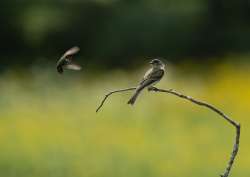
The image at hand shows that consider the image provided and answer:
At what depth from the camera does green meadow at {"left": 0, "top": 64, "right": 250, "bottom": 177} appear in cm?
607

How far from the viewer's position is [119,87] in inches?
334

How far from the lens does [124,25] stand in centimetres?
1377

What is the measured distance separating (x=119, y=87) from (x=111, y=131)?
1.62 m

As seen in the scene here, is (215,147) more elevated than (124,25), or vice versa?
(215,147)

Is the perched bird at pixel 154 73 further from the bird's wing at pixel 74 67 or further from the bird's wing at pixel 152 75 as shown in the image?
the bird's wing at pixel 74 67

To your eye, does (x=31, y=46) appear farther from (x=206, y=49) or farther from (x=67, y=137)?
(x=67, y=137)

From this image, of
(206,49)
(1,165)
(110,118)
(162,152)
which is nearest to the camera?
(1,165)

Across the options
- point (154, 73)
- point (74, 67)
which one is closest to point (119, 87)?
point (154, 73)

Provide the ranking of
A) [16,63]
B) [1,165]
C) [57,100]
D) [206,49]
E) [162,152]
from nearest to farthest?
[1,165] < [162,152] < [57,100] < [16,63] < [206,49]

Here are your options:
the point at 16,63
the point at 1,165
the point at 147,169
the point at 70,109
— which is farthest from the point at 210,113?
the point at 16,63

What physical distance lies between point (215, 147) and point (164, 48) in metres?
7.30

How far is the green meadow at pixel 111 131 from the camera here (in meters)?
6.07

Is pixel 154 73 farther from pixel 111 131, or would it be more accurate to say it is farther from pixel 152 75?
pixel 111 131

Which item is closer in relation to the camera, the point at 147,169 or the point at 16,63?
the point at 147,169
